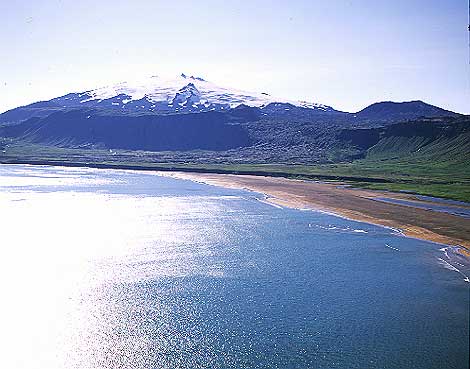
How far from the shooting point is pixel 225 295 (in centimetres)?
4003

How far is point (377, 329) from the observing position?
3375cm

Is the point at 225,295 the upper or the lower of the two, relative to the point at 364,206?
lower

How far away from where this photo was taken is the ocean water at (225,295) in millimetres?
30250

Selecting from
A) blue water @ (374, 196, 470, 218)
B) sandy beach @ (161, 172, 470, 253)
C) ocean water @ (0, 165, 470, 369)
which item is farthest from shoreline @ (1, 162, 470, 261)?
ocean water @ (0, 165, 470, 369)

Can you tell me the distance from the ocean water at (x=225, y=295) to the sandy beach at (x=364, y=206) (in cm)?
431

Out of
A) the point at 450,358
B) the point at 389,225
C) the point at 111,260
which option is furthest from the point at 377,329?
the point at 389,225

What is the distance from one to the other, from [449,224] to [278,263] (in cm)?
3128

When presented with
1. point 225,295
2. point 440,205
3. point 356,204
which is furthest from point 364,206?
point 225,295

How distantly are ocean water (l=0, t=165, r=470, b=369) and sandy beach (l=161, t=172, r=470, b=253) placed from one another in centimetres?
431

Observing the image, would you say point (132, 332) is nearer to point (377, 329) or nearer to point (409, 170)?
point (377, 329)

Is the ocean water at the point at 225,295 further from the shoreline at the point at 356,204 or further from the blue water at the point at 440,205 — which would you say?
the blue water at the point at 440,205

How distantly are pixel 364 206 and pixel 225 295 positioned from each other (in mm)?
50731

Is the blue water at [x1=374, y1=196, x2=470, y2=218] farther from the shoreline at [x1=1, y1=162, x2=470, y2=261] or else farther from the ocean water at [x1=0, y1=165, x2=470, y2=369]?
the ocean water at [x1=0, y1=165, x2=470, y2=369]

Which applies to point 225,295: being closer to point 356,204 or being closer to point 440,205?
point 356,204
